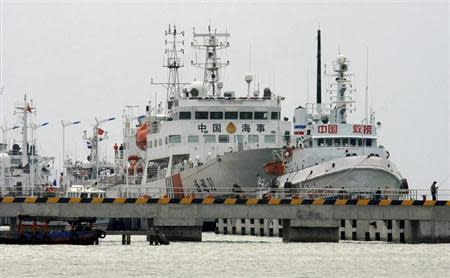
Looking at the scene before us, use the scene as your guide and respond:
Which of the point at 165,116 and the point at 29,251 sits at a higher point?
the point at 165,116

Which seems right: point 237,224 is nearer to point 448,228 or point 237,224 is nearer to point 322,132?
point 322,132

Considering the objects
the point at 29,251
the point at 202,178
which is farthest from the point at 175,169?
the point at 29,251

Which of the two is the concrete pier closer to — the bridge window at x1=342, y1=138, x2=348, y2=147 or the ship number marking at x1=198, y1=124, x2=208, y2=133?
the bridge window at x1=342, y1=138, x2=348, y2=147

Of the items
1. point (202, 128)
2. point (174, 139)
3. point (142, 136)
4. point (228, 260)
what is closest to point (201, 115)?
point (202, 128)

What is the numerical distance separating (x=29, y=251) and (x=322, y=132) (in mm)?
22782

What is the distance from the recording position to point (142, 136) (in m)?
112

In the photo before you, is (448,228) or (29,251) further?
(448,228)

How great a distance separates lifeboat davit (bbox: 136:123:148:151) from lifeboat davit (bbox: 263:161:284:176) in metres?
Result: 18.6

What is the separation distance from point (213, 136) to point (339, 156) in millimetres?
16416

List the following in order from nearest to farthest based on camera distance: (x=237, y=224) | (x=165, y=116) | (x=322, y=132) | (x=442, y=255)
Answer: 1. (x=442, y=255)
2. (x=322, y=132)
3. (x=237, y=224)
4. (x=165, y=116)

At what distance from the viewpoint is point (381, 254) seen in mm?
67625

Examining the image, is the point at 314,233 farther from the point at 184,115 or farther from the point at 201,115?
the point at 184,115

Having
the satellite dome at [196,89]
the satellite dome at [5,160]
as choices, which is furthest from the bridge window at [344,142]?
the satellite dome at [5,160]

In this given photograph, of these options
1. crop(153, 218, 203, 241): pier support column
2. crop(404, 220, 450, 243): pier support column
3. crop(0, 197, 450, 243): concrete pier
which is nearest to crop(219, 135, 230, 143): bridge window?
crop(153, 218, 203, 241): pier support column
